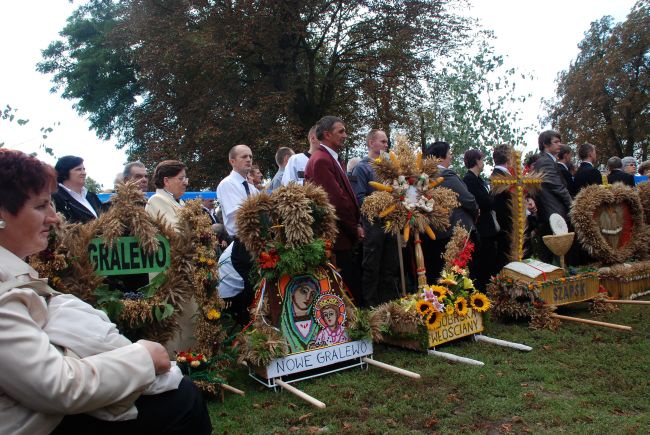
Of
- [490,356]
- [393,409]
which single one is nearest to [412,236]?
[490,356]

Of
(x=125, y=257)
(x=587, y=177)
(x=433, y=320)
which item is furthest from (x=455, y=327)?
(x=587, y=177)

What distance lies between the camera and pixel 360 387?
423 cm

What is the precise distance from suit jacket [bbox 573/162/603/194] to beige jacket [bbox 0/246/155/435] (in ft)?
26.4

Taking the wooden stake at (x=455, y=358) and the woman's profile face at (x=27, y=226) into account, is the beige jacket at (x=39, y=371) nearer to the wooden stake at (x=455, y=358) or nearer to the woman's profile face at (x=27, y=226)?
the woman's profile face at (x=27, y=226)

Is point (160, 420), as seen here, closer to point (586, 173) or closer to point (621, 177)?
point (586, 173)

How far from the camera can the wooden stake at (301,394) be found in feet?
12.5

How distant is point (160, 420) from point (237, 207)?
384 centimetres

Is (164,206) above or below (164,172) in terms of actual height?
below

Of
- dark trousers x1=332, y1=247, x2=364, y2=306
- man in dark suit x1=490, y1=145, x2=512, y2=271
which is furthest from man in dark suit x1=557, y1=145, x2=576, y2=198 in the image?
dark trousers x1=332, y1=247, x2=364, y2=306

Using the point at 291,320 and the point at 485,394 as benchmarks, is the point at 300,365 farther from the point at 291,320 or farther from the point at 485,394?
the point at 485,394

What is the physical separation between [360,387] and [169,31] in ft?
52.6

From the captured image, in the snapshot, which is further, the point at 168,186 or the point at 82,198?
the point at 82,198

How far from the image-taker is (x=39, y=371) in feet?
5.09

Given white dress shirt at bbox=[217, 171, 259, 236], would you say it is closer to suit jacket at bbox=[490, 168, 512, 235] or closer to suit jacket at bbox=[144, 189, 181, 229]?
suit jacket at bbox=[144, 189, 181, 229]
